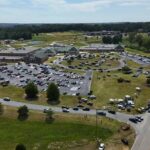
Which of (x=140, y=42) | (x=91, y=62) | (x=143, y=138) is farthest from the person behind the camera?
(x=140, y=42)

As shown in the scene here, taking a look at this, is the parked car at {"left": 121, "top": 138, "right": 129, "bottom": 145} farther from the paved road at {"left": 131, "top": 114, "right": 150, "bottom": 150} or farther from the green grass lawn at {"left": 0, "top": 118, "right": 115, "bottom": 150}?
the green grass lawn at {"left": 0, "top": 118, "right": 115, "bottom": 150}

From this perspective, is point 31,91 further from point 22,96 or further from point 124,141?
point 124,141

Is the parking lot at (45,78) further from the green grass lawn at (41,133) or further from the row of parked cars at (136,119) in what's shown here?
the green grass lawn at (41,133)

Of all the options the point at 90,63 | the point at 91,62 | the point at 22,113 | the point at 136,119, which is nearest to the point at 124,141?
the point at 136,119

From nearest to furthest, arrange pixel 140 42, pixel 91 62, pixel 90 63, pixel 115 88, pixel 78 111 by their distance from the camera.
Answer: pixel 78 111 < pixel 115 88 < pixel 90 63 < pixel 91 62 < pixel 140 42

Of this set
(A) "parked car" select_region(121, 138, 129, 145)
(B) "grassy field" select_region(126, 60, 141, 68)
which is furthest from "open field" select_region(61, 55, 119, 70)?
(A) "parked car" select_region(121, 138, 129, 145)

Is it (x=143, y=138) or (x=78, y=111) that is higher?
(x=143, y=138)

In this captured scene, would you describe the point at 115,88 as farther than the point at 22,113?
Yes

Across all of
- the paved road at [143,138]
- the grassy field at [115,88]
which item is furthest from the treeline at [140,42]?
the paved road at [143,138]
